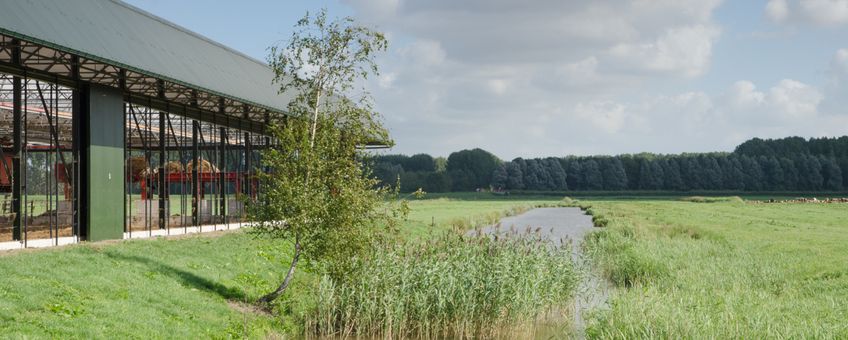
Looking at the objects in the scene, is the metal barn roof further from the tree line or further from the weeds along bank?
the tree line

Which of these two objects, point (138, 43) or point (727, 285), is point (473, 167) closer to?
point (138, 43)

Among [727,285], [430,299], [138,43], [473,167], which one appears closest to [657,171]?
[473,167]

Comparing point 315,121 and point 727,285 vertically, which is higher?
point 315,121

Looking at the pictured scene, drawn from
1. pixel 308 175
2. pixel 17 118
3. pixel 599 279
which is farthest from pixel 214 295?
pixel 599 279

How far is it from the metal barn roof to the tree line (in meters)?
107

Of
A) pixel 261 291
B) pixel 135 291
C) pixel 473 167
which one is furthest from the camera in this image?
pixel 473 167

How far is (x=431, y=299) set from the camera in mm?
18734

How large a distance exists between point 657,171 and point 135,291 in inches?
5831

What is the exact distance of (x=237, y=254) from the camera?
83.1ft

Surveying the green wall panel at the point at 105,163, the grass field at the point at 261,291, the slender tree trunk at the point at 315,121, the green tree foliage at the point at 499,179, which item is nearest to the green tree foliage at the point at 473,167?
the green tree foliage at the point at 499,179

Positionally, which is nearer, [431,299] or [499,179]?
[431,299]

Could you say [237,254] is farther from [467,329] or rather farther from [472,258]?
[467,329]

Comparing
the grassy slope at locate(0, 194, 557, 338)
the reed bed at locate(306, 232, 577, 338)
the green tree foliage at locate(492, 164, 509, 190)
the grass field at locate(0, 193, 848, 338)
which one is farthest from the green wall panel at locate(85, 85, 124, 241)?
the green tree foliage at locate(492, 164, 509, 190)

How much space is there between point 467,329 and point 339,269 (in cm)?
355
